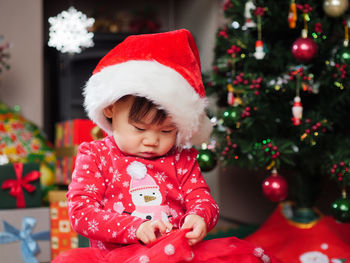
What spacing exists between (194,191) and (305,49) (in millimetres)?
704

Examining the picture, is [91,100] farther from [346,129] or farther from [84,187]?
[346,129]

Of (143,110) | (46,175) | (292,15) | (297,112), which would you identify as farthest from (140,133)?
(46,175)

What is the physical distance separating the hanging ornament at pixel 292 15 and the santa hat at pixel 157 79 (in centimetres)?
61

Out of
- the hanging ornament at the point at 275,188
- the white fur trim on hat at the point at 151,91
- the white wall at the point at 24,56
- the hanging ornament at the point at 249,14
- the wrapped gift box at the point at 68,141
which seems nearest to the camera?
the white fur trim on hat at the point at 151,91

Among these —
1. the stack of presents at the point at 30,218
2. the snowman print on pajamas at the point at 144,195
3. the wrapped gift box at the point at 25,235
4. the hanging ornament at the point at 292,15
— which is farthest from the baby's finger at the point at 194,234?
the hanging ornament at the point at 292,15

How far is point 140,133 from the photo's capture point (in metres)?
0.92

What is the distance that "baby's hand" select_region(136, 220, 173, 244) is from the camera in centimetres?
81

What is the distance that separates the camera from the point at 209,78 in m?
1.76

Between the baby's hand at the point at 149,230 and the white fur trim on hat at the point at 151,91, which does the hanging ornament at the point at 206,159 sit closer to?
the white fur trim on hat at the point at 151,91

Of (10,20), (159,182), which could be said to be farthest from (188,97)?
(10,20)

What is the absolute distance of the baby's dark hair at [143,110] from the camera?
913mm

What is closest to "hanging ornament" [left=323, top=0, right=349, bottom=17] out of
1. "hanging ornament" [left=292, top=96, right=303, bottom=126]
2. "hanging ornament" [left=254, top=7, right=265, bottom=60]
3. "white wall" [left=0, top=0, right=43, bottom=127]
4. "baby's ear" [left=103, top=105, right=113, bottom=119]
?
"hanging ornament" [left=254, top=7, right=265, bottom=60]

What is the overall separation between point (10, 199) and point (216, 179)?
4.14 feet

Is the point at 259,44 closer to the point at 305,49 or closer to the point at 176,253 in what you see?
the point at 305,49
